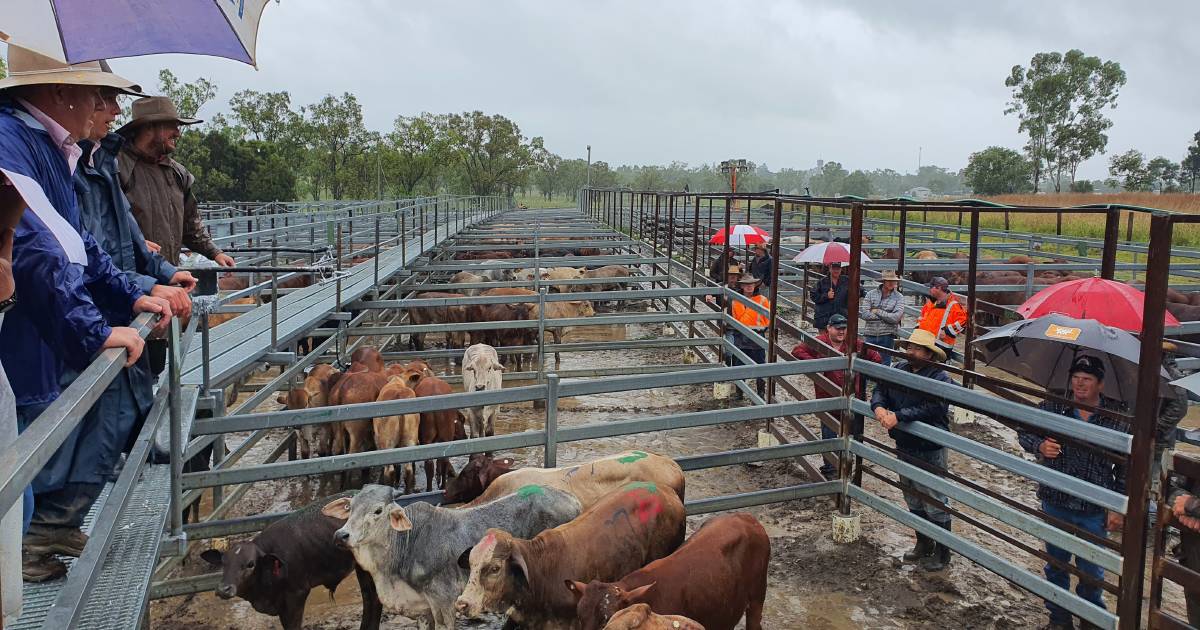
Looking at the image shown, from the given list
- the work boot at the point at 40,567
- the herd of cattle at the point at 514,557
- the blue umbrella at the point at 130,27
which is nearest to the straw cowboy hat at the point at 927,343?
the herd of cattle at the point at 514,557

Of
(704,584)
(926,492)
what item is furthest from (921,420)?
(704,584)

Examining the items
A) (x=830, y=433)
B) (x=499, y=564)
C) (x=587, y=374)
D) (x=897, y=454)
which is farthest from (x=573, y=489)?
(x=587, y=374)

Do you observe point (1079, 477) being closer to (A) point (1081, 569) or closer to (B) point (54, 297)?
(A) point (1081, 569)

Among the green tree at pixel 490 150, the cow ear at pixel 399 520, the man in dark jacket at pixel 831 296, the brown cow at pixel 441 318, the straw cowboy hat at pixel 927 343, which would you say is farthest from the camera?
the green tree at pixel 490 150

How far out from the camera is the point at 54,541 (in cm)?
291

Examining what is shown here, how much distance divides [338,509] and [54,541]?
1679 millimetres

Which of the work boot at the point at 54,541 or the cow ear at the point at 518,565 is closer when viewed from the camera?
the work boot at the point at 54,541

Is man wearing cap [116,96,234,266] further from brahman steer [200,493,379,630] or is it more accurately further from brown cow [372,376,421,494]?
brown cow [372,376,421,494]

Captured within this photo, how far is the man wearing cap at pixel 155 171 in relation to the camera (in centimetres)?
461

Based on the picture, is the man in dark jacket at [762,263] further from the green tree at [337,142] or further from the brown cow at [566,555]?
the green tree at [337,142]

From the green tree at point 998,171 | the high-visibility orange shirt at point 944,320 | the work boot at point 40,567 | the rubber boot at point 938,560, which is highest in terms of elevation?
the green tree at point 998,171

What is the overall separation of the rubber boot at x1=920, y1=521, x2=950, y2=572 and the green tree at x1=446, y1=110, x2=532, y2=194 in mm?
49347

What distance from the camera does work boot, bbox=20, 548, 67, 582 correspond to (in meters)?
2.83

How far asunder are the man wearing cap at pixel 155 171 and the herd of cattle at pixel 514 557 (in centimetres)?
183
